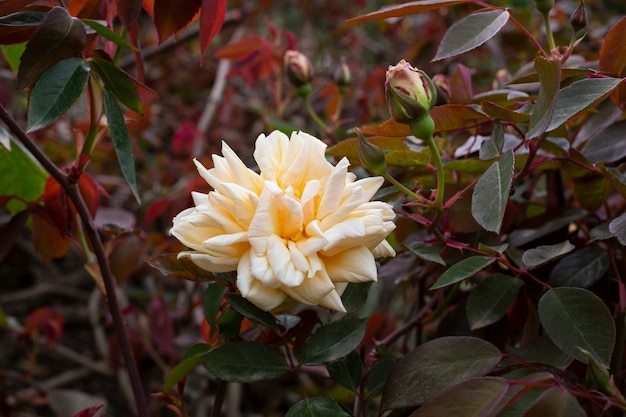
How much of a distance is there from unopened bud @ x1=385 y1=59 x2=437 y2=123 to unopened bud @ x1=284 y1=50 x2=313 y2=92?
0.47m

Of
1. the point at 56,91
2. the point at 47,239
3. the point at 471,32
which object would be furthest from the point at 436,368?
the point at 47,239

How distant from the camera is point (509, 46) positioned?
163 centimetres

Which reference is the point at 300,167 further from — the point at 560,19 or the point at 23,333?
the point at 560,19

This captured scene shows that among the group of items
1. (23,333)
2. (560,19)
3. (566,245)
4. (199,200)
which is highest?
(199,200)

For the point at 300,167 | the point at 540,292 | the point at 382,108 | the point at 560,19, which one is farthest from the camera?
the point at 560,19

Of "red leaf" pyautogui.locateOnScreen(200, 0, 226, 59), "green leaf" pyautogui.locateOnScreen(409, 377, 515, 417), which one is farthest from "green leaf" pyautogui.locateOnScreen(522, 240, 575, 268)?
"red leaf" pyautogui.locateOnScreen(200, 0, 226, 59)

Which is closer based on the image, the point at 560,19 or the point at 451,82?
the point at 451,82

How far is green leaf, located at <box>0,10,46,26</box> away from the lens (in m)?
0.56

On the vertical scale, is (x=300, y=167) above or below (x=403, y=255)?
above

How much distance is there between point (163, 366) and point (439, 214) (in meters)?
0.89

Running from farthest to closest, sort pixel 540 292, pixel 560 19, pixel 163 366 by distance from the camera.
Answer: pixel 560 19 < pixel 163 366 < pixel 540 292

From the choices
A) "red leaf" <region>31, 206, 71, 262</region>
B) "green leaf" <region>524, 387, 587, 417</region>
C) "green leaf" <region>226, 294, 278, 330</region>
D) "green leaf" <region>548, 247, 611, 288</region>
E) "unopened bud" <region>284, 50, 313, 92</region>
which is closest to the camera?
"green leaf" <region>524, 387, 587, 417</region>

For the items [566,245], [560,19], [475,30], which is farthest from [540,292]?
[560,19]

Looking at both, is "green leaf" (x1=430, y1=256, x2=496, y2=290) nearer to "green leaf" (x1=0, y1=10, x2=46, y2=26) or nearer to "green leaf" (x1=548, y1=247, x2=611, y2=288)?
"green leaf" (x1=548, y1=247, x2=611, y2=288)
